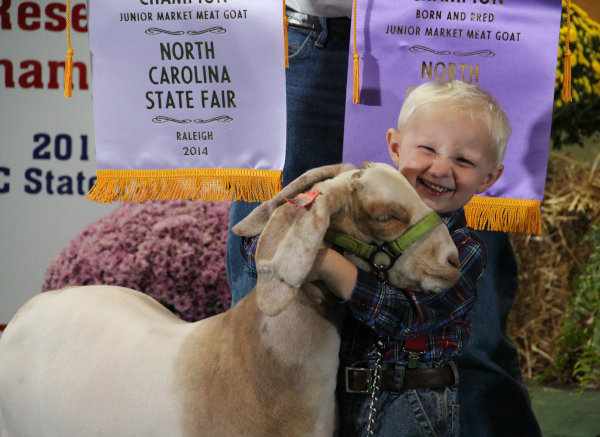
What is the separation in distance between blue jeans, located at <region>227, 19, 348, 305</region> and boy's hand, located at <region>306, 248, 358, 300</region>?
2.02 feet

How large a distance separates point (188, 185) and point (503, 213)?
755mm

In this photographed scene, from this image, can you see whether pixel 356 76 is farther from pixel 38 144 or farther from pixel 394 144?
pixel 38 144

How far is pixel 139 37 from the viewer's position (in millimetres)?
1599

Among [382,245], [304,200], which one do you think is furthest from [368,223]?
[304,200]

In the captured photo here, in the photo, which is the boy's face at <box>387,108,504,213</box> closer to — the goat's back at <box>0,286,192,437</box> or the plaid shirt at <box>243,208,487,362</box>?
the plaid shirt at <box>243,208,487,362</box>

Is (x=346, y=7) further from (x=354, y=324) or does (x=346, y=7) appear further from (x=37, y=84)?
(x=37, y=84)

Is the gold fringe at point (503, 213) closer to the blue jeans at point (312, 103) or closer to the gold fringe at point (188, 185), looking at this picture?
the blue jeans at point (312, 103)

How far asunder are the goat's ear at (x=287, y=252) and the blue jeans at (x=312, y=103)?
0.67 meters

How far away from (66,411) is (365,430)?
56 cm

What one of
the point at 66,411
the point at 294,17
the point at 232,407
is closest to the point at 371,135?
the point at 294,17

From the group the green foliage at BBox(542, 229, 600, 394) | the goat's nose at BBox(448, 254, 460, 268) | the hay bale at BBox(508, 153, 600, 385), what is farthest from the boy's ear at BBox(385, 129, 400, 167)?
the hay bale at BBox(508, 153, 600, 385)

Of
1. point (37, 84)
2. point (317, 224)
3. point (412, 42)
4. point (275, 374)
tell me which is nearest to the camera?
point (317, 224)

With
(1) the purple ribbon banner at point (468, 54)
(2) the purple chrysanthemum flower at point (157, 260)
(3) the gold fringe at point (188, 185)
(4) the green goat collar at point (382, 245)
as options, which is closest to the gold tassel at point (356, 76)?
(1) the purple ribbon banner at point (468, 54)

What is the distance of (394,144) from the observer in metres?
1.48
